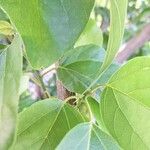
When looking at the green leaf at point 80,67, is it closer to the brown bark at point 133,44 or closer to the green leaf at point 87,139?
the green leaf at point 87,139

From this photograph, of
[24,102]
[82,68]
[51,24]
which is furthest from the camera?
[24,102]

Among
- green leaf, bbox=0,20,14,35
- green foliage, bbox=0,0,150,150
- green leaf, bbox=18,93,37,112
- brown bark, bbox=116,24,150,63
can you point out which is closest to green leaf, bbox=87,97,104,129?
green foliage, bbox=0,0,150,150

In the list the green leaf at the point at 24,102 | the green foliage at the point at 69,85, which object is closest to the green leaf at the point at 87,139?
the green foliage at the point at 69,85

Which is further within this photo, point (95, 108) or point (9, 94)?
point (95, 108)

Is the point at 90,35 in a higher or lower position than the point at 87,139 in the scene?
higher

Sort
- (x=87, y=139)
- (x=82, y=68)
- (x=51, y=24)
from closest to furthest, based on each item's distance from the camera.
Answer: (x=51, y=24), (x=87, y=139), (x=82, y=68)

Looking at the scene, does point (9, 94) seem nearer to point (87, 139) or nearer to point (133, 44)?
point (87, 139)

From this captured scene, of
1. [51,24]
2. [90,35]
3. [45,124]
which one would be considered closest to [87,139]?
[45,124]

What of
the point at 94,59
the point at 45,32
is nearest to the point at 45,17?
the point at 45,32
